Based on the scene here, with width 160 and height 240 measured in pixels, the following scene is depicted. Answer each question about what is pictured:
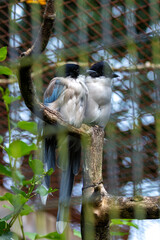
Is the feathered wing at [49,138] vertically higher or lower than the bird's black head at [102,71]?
lower

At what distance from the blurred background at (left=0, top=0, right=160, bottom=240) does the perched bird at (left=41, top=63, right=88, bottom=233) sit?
0.14m

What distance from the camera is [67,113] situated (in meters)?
1.52

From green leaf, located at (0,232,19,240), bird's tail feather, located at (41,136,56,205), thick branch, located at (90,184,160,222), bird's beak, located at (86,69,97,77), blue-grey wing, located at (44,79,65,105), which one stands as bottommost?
green leaf, located at (0,232,19,240)

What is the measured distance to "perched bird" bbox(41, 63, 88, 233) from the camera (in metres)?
1.45

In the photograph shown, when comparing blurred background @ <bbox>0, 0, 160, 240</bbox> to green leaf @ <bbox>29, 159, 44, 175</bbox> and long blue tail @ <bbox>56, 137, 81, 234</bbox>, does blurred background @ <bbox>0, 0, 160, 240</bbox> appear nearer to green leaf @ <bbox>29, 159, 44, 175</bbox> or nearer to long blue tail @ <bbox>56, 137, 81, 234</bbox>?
long blue tail @ <bbox>56, 137, 81, 234</bbox>

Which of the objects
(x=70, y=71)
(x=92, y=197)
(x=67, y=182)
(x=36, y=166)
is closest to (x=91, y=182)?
(x=92, y=197)

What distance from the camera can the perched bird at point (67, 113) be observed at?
145cm

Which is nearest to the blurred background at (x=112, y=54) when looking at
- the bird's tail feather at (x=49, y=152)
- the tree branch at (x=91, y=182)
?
the bird's tail feather at (x=49, y=152)

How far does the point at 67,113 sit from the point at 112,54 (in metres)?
0.38

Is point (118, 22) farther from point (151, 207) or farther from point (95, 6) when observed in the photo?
point (151, 207)

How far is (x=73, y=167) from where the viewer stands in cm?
147

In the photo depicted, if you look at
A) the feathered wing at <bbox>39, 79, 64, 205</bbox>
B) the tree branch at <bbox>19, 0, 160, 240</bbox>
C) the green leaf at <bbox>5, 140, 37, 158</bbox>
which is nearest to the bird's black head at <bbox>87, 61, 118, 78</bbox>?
the feathered wing at <bbox>39, 79, 64, 205</bbox>

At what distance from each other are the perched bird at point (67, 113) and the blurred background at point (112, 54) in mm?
137

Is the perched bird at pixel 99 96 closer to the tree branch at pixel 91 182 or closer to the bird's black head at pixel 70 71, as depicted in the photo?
the bird's black head at pixel 70 71
